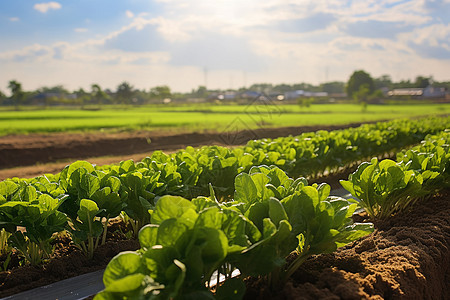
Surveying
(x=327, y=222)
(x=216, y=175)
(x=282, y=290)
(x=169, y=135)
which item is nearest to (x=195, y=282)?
(x=282, y=290)

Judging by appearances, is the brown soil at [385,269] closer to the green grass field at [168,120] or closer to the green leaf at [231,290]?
the green leaf at [231,290]

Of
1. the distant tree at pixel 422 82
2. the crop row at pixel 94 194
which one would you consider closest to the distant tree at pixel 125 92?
the crop row at pixel 94 194

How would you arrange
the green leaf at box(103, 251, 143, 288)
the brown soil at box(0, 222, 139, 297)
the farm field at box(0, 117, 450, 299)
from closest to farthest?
1. the green leaf at box(103, 251, 143, 288)
2. the farm field at box(0, 117, 450, 299)
3. the brown soil at box(0, 222, 139, 297)

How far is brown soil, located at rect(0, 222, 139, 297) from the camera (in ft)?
11.0

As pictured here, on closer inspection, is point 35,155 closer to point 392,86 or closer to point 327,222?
point 327,222

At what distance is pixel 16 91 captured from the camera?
198 feet

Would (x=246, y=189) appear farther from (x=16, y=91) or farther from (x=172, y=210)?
(x=16, y=91)

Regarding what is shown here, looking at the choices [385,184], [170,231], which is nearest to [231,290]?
[170,231]

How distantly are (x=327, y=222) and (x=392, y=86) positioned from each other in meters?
113

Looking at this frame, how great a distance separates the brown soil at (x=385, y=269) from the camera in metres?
2.22

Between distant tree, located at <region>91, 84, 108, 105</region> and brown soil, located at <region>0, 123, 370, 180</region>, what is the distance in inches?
1882

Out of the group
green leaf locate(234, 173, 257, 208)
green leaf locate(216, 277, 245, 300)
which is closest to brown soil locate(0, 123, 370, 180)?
green leaf locate(234, 173, 257, 208)

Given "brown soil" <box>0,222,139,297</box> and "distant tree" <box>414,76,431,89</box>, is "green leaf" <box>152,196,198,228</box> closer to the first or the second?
"brown soil" <box>0,222,139,297</box>

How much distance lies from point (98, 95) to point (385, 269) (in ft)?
227
